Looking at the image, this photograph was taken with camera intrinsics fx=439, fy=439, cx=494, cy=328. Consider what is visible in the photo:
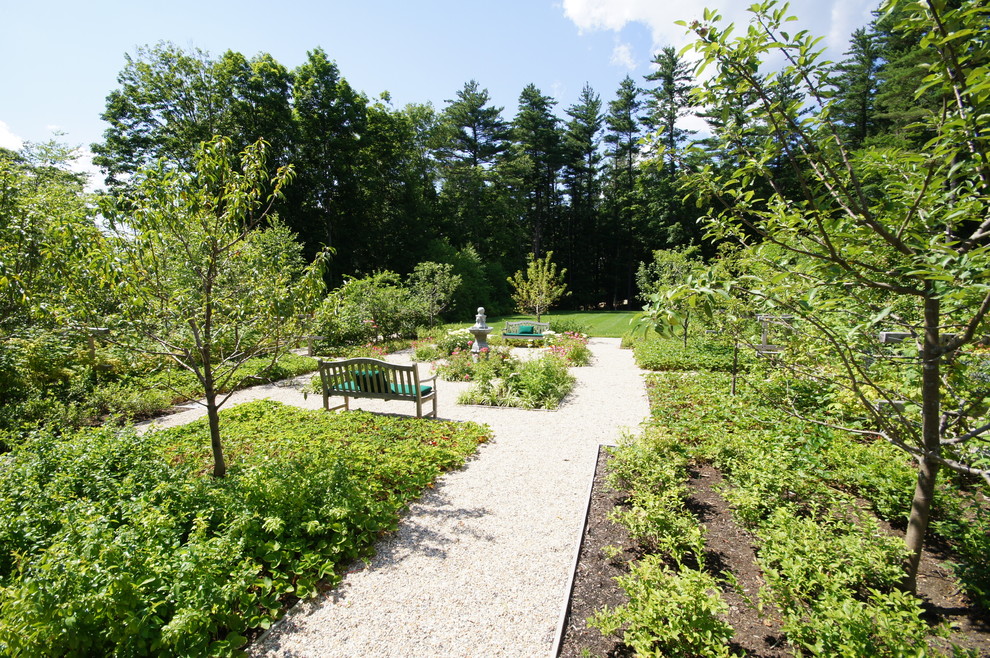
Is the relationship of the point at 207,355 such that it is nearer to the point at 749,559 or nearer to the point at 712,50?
the point at 712,50

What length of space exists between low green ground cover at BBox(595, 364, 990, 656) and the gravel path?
626 millimetres

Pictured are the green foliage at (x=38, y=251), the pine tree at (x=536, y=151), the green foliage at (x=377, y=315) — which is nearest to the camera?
the green foliage at (x=38, y=251)

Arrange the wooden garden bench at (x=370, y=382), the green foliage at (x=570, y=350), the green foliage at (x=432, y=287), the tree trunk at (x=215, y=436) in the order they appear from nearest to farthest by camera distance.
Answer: the tree trunk at (x=215, y=436) → the wooden garden bench at (x=370, y=382) → the green foliage at (x=570, y=350) → the green foliage at (x=432, y=287)

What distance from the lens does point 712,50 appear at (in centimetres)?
187

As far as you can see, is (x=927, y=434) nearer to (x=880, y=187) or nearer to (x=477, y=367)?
(x=880, y=187)

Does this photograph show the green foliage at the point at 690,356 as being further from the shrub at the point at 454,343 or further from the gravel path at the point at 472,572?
the gravel path at the point at 472,572

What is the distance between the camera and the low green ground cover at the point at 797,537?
2277 mm

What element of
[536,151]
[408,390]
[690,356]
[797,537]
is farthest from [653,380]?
[536,151]

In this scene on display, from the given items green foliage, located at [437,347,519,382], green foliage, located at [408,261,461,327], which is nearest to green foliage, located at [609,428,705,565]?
green foliage, located at [437,347,519,382]

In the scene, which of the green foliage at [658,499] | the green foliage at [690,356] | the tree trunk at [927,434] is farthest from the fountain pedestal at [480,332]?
the tree trunk at [927,434]

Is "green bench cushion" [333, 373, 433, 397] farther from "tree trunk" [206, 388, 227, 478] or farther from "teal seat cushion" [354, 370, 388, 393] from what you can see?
"tree trunk" [206, 388, 227, 478]

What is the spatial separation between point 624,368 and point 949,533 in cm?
836

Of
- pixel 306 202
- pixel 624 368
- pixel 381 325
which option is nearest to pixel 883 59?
pixel 624 368

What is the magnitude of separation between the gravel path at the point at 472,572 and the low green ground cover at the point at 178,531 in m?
0.25
